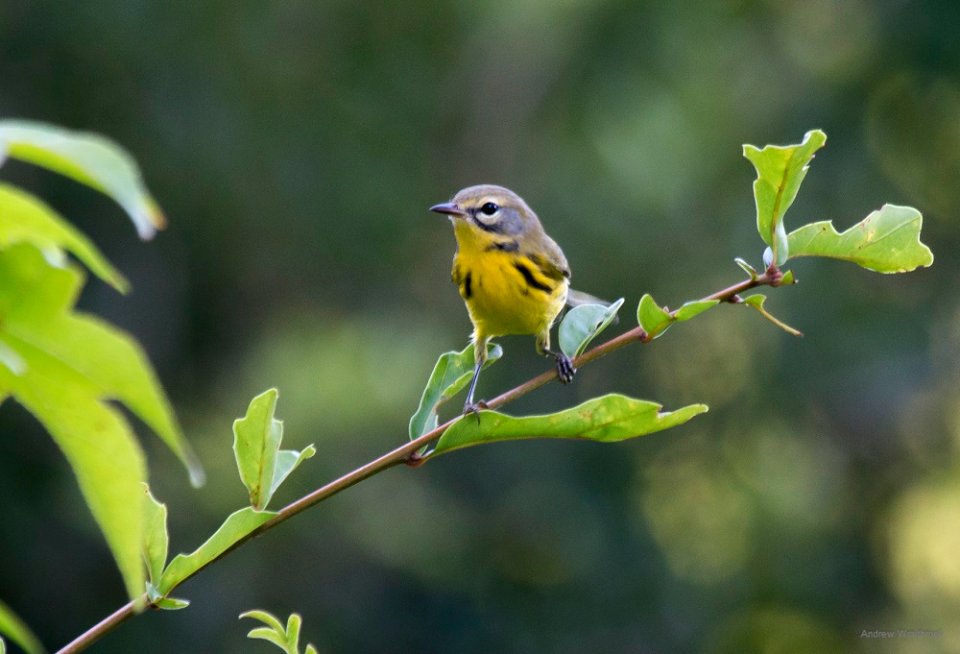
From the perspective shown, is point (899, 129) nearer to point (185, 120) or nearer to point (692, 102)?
point (692, 102)

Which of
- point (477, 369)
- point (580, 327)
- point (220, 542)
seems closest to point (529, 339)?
point (477, 369)

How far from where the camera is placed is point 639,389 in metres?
10.5

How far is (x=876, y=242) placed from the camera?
1.31m

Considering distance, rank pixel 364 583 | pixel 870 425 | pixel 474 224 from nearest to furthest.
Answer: pixel 474 224 → pixel 364 583 → pixel 870 425

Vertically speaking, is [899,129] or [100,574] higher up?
[899,129]

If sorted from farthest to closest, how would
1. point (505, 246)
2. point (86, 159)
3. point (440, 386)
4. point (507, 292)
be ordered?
point (505, 246), point (507, 292), point (440, 386), point (86, 159)

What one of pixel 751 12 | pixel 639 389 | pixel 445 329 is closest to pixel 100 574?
pixel 445 329

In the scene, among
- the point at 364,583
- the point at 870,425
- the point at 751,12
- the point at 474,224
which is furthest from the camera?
the point at 751,12

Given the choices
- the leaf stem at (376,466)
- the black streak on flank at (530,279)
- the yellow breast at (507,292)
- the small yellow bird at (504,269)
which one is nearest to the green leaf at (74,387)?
the leaf stem at (376,466)

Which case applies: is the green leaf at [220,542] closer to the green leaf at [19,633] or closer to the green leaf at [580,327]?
Result: the green leaf at [19,633]

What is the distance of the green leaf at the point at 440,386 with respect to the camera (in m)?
1.43

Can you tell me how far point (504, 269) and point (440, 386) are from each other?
1.57 m

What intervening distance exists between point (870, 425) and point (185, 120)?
253 inches

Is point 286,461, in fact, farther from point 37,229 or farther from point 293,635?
point 37,229
